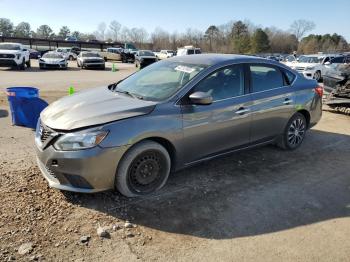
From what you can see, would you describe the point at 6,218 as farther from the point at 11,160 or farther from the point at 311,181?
the point at 311,181

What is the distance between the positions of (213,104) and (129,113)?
126cm

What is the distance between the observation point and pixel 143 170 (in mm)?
4348

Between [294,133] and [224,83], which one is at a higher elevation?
[224,83]

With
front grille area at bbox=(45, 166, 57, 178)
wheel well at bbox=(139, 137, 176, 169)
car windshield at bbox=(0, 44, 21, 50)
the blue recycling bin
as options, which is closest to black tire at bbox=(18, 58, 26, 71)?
car windshield at bbox=(0, 44, 21, 50)

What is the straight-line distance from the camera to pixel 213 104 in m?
4.86

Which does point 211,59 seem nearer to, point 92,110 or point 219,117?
point 219,117

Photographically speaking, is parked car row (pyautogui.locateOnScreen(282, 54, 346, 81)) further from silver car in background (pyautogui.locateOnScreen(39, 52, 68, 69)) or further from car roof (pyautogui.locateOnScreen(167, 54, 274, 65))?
silver car in background (pyautogui.locateOnScreen(39, 52, 68, 69))

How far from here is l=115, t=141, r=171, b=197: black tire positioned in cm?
414

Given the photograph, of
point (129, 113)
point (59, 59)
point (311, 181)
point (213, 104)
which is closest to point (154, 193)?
point (129, 113)

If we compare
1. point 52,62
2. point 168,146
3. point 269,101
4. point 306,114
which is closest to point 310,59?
point 306,114

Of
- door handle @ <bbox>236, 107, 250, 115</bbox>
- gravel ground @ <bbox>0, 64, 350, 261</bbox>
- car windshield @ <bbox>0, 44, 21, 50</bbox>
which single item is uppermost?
car windshield @ <bbox>0, 44, 21, 50</bbox>

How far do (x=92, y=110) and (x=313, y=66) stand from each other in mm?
19604

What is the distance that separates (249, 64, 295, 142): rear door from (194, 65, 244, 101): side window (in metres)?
0.25

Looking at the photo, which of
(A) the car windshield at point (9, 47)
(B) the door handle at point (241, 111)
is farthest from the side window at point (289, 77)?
(A) the car windshield at point (9, 47)
